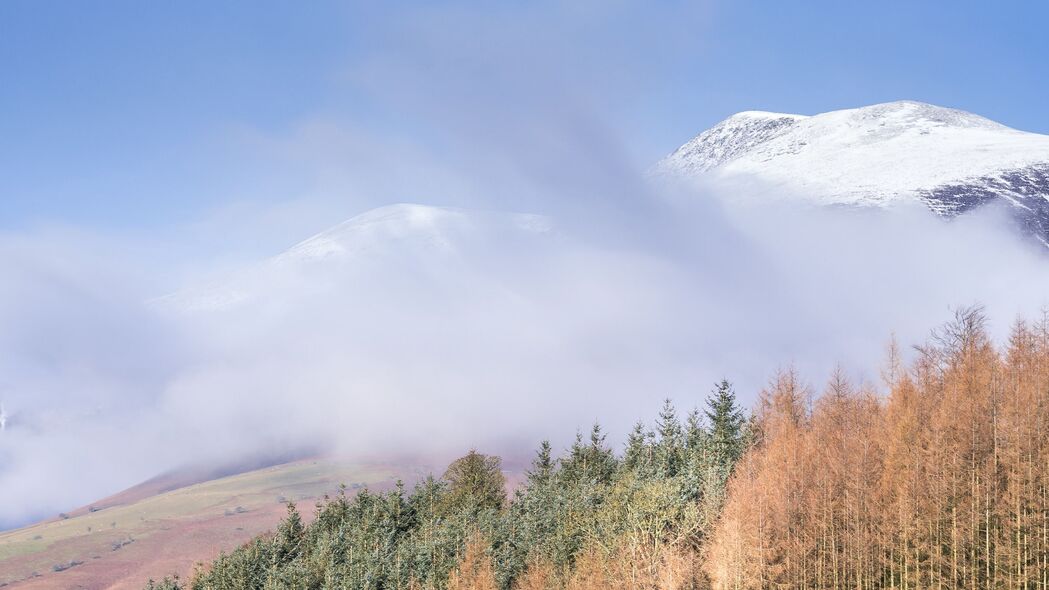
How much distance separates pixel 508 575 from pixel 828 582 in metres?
43.1

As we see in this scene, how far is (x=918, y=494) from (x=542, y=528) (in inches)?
2169

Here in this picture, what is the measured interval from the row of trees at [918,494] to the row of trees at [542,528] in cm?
600

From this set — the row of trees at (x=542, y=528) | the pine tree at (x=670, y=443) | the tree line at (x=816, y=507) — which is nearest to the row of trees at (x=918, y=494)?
the tree line at (x=816, y=507)

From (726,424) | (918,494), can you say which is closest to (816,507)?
(918,494)

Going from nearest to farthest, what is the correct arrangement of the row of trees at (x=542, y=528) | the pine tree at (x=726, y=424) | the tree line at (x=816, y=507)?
the tree line at (x=816, y=507)
the row of trees at (x=542, y=528)
the pine tree at (x=726, y=424)

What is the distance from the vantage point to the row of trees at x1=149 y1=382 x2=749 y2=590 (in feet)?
309

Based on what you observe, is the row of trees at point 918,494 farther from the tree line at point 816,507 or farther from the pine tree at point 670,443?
the pine tree at point 670,443

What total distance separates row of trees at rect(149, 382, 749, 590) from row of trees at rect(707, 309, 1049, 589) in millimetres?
6005

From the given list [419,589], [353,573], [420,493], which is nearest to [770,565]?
[419,589]

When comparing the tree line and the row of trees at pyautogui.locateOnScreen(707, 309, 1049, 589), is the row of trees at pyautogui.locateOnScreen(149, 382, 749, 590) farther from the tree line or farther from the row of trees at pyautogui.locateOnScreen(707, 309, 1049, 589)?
the row of trees at pyautogui.locateOnScreen(707, 309, 1049, 589)

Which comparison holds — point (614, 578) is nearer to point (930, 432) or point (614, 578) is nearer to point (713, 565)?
point (713, 565)

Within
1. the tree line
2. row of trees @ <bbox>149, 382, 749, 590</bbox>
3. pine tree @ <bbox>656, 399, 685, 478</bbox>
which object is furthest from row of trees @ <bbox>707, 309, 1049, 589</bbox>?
pine tree @ <bbox>656, 399, 685, 478</bbox>

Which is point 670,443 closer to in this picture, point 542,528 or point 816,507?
point 542,528

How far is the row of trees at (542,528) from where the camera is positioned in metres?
94.1
